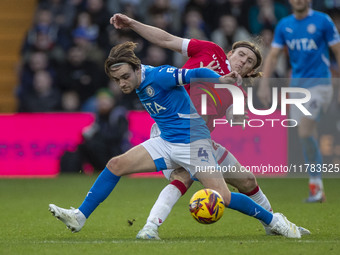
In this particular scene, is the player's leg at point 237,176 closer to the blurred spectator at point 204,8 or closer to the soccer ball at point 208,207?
the soccer ball at point 208,207

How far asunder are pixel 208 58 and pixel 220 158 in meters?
0.89

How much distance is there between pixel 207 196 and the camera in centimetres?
616

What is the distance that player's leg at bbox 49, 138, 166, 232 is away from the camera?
6.53m

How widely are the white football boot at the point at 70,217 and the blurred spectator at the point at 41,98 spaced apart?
26.7 ft

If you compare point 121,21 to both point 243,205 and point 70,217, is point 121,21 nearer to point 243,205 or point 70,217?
point 70,217

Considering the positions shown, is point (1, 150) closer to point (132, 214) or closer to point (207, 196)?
point (132, 214)

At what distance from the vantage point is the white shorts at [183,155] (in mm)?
6448

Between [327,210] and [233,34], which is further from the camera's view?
[233,34]

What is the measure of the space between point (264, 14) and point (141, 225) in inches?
318

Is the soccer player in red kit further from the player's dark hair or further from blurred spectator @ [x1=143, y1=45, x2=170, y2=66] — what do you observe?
blurred spectator @ [x1=143, y1=45, x2=170, y2=66]

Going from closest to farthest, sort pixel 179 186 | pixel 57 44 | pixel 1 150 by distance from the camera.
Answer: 1. pixel 179 186
2. pixel 1 150
3. pixel 57 44

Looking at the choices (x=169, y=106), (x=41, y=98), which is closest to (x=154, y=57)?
(x=41, y=98)

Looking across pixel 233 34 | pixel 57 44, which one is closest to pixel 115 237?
pixel 233 34

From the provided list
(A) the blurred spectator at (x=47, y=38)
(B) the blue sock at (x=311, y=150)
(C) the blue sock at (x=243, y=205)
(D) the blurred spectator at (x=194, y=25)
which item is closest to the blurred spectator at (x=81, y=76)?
(A) the blurred spectator at (x=47, y=38)
